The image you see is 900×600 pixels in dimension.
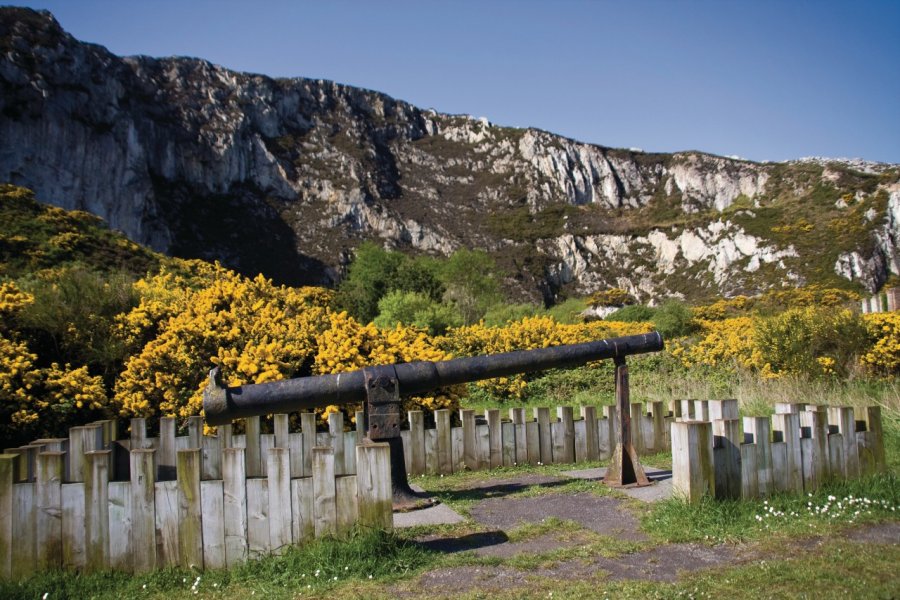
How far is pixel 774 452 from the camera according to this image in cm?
629

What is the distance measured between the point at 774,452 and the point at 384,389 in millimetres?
3545

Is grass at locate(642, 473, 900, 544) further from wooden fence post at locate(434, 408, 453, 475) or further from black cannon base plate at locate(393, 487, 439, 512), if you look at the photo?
wooden fence post at locate(434, 408, 453, 475)

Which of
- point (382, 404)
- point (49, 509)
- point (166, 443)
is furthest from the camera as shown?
point (166, 443)

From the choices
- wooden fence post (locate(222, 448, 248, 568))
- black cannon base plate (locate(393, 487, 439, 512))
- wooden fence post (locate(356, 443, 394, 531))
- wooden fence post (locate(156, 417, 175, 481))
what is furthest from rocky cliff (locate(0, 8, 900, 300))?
wooden fence post (locate(356, 443, 394, 531))

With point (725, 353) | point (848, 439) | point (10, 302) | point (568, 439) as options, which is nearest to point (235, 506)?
point (568, 439)

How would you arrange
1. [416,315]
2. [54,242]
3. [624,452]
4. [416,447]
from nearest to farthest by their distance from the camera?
[624,452] < [416,447] < [54,242] < [416,315]

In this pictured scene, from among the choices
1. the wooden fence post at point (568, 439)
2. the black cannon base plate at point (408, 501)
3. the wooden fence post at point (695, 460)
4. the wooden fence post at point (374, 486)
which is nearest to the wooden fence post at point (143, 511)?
the wooden fence post at point (374, 486)

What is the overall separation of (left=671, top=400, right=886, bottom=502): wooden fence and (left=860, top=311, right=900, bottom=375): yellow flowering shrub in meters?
9.87

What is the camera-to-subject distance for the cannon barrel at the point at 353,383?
19.2ft

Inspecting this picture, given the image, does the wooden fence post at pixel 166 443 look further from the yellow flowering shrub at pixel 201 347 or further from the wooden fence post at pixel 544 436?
the wooden fence post at pixel 544 436

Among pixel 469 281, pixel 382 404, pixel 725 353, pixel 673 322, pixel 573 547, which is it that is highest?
pixel 469 281

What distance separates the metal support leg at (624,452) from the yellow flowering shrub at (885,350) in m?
10.6

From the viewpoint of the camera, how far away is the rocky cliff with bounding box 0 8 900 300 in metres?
83.6

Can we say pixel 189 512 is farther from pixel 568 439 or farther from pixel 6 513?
pixel 568 439
